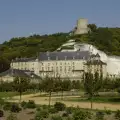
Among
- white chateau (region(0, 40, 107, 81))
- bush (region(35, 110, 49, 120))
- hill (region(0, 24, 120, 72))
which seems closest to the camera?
bush (region(35, 110, 49, 120))

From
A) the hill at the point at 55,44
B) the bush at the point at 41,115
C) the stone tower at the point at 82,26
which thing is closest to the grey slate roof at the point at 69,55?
the hill at the point at 55,44

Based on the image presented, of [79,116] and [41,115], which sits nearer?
[79,116]

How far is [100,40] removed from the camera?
553ft

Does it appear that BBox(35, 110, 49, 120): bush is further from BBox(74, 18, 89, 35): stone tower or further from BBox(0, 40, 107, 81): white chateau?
BBox(74, 18, 89, 35): stone tower

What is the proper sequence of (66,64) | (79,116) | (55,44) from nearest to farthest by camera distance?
1. (79,116)
2. (66,64)
3. (55,44)

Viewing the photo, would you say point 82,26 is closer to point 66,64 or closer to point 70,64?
point 66,64

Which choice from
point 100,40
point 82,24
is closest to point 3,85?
point 100,40

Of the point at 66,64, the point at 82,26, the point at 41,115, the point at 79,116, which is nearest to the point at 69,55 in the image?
the point at 66,64

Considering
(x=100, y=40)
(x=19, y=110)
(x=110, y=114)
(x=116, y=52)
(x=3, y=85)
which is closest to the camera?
(x=110, y=114)

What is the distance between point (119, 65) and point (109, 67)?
5.09 meters

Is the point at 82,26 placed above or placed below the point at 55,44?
above

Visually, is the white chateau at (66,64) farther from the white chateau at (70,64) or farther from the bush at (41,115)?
the bush at (41,115)

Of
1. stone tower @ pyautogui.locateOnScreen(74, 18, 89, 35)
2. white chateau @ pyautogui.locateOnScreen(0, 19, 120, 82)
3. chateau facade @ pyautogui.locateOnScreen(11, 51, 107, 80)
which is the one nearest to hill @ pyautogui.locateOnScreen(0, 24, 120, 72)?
stone tower @ pyautogui.locateOnScreen(74, 18, 89, 35)

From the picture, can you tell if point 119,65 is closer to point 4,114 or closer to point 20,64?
point 20,64
